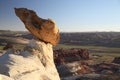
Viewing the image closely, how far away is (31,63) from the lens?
9602mm

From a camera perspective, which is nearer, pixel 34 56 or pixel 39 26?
pixel 34 56

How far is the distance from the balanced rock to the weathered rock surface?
12.3 inches

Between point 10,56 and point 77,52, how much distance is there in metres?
43.0

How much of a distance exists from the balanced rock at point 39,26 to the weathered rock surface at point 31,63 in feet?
1.03

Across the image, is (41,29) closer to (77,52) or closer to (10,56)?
(10,56)

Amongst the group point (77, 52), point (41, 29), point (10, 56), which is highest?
point (41, 29)

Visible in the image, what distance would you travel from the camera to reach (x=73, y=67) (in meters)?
33.3

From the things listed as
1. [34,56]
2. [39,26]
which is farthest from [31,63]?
[39,26]

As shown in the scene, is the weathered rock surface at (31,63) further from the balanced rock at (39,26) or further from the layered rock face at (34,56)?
the balanced rock at (39,26)

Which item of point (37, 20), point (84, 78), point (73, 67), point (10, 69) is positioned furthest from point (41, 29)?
point (73, 67)

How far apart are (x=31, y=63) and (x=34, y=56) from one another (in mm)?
946

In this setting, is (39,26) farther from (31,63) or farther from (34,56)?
(31,63)

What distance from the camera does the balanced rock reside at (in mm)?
11523

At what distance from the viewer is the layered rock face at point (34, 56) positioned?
8688 mm
